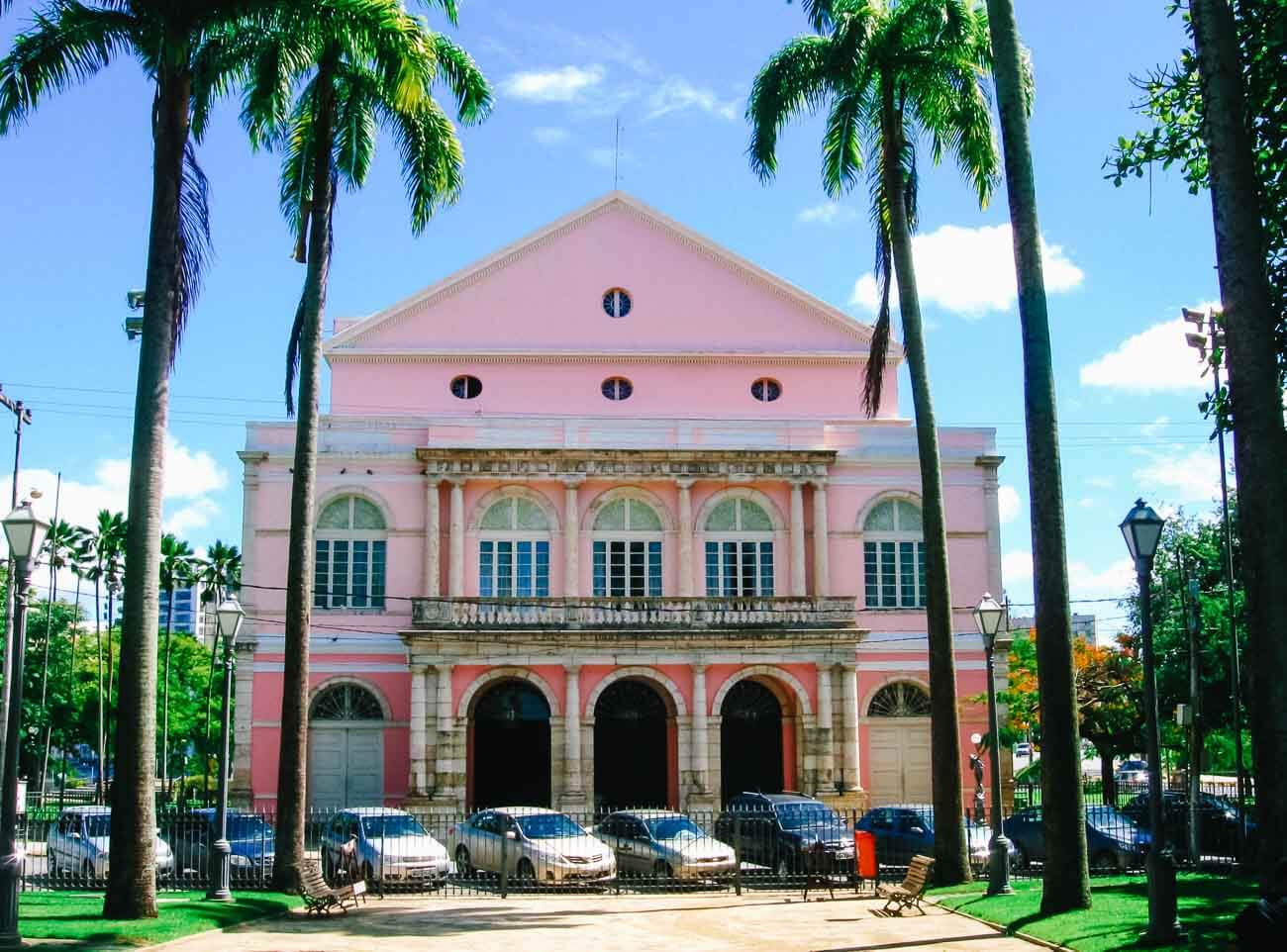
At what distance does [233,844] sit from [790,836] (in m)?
10.2

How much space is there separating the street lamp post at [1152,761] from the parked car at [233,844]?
564 inches

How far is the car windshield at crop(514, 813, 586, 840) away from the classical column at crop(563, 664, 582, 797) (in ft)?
28.4

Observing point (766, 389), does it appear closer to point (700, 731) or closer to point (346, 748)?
point (700, 731)

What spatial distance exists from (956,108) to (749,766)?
59.6 feet

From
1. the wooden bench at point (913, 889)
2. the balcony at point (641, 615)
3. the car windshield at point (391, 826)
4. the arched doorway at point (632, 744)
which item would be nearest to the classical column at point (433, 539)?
the balcony at point (641, 615)

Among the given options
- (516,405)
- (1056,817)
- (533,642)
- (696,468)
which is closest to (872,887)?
(1056,817)

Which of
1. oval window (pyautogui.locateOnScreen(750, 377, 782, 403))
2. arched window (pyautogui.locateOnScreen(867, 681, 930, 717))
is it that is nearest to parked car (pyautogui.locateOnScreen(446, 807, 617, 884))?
arched window (pyautogui.locateOnScreen(867, 681, 930, 717))

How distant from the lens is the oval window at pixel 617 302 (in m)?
42.6

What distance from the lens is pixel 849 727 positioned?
35.7 meters

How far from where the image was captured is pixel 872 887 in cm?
2511

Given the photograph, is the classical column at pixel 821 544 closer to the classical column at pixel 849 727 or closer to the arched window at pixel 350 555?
the classical column at pixel 849 727

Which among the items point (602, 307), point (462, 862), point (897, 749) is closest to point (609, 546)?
point (602, 307)

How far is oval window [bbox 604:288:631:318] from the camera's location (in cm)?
4256

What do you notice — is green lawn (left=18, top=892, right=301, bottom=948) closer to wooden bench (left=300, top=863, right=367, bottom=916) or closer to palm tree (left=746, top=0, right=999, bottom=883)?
wooden bench (left=300, top=863, right=367, bottom=916)
